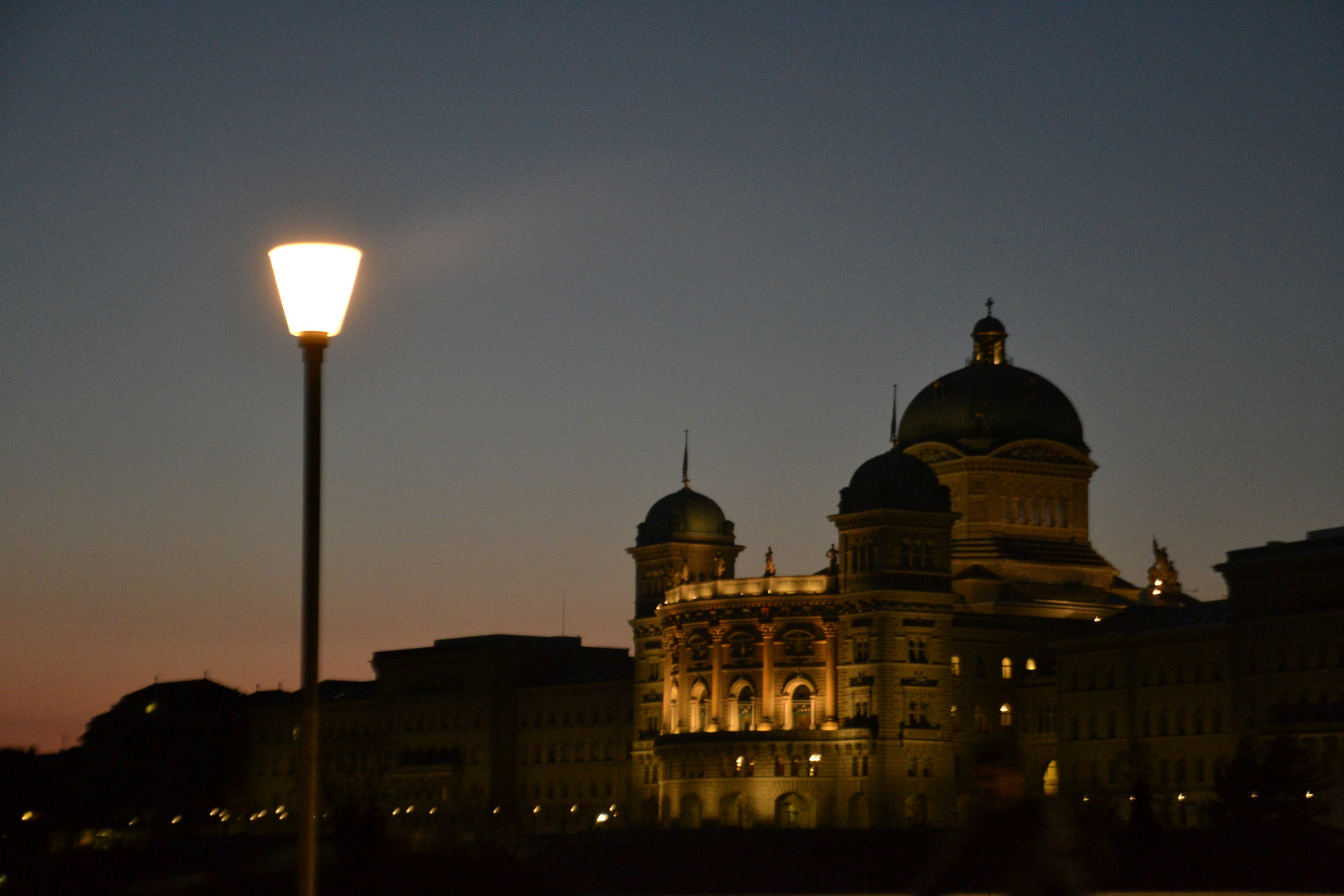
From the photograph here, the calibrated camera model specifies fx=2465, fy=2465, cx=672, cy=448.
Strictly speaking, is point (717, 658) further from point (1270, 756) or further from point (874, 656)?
point (1270, 756)

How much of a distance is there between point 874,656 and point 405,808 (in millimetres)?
49891

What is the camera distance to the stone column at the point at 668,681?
140625 millimetres

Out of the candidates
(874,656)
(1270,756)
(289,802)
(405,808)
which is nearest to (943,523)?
(874,656)

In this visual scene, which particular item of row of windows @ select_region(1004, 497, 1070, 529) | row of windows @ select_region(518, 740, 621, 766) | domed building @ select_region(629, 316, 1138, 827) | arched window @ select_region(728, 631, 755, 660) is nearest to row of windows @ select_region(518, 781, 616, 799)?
row of windows @ select_region(518, 740, 621, 766)

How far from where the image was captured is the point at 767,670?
134 metres

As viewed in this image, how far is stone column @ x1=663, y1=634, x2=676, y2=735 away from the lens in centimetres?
14062

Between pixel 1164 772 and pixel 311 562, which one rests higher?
pixel 311 562

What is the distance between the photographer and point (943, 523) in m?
134

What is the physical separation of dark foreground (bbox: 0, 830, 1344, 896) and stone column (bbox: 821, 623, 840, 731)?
2062cm

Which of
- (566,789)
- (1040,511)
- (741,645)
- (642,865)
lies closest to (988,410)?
(1040,511)

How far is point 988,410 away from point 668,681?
2409cm

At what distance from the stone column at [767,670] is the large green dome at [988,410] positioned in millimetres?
15946

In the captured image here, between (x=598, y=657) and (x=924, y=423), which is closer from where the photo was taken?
(x=924, y=423)

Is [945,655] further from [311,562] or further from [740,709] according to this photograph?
[311,562]
